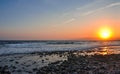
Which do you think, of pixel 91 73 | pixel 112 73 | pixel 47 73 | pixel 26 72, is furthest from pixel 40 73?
pixel 112 73

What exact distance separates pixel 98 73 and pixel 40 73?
4019 mm

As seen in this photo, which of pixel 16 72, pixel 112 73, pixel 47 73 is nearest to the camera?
pixel 112 73

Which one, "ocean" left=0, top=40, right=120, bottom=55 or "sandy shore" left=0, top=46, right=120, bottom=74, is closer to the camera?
"sandy shore" left=0, top=46, right=120, bottom=74

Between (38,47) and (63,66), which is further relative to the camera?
(38,47)

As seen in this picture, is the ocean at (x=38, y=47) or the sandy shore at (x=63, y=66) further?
the ocean at (x=38, y=47)

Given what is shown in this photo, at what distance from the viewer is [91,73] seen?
11.7m

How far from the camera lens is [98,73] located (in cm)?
1158

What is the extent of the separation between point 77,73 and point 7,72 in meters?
5.19

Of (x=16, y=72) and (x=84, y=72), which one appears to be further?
(x=16, y=72)

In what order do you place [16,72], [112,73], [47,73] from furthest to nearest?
[16,72]
[47,73]
[112,73]

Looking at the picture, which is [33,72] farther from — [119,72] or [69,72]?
[119,72]

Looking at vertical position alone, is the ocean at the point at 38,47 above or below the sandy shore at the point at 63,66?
above

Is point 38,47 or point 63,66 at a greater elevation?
point 38,47

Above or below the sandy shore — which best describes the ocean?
above
